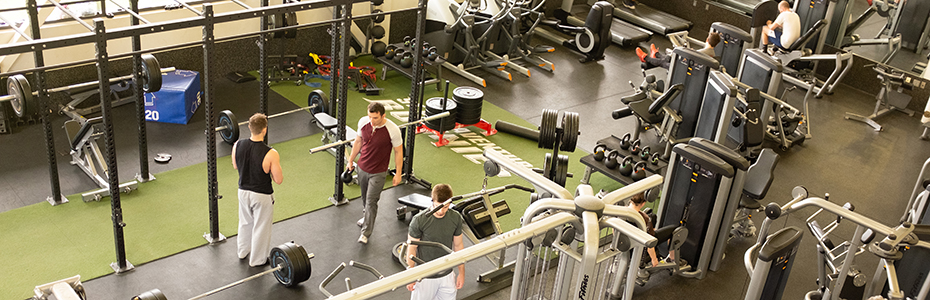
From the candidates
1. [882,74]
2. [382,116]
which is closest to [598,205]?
[382,116]

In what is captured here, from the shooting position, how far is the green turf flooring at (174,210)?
6309 mm

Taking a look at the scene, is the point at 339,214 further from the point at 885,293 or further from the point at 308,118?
the point at 885,293

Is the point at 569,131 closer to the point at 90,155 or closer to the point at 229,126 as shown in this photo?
the point at 229,126

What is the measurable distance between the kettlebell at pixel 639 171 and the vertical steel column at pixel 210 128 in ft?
13.6

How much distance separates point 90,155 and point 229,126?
1.40 meters

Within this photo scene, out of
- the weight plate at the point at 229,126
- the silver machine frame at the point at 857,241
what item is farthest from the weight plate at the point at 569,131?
the weight plate at the point at 229,126

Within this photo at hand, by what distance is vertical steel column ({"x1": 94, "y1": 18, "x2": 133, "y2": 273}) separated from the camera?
5.45 meters

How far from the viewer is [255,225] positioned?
6.22m

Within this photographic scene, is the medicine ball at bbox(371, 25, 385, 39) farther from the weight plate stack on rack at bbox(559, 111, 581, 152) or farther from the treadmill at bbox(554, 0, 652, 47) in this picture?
the weight plate stack on rack at bbox(559, 111, 581, 152)

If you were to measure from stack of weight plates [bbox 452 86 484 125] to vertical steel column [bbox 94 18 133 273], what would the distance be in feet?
12.6

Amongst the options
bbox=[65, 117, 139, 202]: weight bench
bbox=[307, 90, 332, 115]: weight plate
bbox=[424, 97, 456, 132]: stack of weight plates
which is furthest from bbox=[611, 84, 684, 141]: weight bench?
bbox=[65, 117, 139, 202]: weight bench

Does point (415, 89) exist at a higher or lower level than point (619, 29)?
higher

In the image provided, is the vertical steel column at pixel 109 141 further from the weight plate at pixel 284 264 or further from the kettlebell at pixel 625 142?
the kettlebell at pixel 625 142

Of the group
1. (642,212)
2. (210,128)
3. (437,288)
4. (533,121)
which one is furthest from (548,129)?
(533,121)
